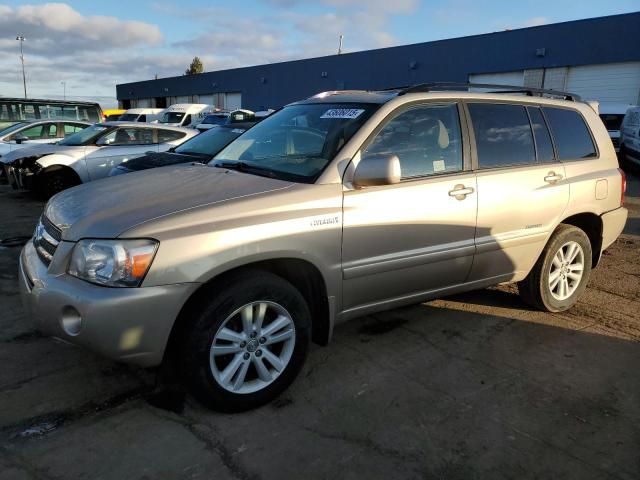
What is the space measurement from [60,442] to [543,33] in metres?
25.5

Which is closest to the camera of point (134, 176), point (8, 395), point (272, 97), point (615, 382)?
point (8, 395)

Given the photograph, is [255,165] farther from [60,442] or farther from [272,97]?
[272,97]

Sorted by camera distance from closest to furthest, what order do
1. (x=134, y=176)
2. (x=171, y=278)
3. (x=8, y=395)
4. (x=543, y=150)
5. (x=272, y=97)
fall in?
(x=171, y=278) → (x=8, y=395) → (x=134, y=176) → (x=543, y=150) → (x=272, y=97)

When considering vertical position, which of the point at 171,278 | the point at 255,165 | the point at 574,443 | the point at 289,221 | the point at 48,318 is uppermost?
the point at 255,165

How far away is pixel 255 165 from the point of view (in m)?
3.62

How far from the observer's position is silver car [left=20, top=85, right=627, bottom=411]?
2.62m

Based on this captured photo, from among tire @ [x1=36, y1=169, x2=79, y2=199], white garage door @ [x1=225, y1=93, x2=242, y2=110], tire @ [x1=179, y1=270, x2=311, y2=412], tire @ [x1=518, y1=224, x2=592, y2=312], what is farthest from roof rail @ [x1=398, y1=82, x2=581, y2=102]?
white garage door @ [x1=225, y1=93, x2=242, y2=110]

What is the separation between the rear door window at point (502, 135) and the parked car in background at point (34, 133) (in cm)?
1076

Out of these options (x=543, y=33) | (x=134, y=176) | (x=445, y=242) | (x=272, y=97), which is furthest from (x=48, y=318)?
(x=272, y=97)

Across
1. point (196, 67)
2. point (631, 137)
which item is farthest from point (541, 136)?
point (196, 67)

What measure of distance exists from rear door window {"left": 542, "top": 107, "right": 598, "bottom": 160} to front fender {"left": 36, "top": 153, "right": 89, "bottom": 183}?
8.21m

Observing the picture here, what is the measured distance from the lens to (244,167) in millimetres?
3617

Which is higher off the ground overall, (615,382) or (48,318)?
(48,318)

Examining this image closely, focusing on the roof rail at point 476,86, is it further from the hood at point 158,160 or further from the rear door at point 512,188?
the hood at point 158,160
